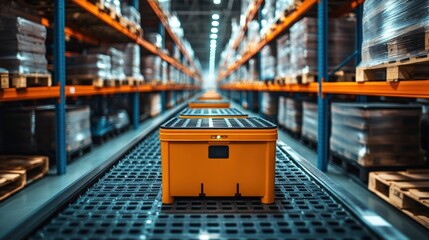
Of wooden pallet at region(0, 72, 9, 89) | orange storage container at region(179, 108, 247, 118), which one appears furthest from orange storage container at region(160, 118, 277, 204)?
wooden pallet at region(0, 72, 9, 89)

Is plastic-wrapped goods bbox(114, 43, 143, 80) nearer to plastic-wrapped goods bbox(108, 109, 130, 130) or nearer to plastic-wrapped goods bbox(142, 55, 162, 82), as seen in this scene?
plastic-wrapped goods bbox(108, 109, 130, 130)

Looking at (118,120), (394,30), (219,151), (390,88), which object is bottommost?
(118,120)

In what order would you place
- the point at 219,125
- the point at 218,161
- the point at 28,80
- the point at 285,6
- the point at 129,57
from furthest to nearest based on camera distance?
the point at 129,57
the point at 285,6
the point at 28,80
the point at 219,125
the point at 218,161

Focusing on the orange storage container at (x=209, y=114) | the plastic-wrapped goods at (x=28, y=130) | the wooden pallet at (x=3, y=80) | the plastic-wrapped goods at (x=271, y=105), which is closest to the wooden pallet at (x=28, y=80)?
the wooden pallet at (x=3, y=80)

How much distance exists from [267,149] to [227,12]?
2013 centimetres

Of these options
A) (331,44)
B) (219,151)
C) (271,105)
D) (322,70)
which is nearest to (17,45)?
(219,151)

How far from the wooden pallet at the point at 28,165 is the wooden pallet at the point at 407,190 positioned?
363cm

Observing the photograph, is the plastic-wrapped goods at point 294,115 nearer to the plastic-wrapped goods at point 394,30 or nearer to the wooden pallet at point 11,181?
the plastic-wrapped goods at point 394,30

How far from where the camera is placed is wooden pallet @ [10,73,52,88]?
3.44 meters

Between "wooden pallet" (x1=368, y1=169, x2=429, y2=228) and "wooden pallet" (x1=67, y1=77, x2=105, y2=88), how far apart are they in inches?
158

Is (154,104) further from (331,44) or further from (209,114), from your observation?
(209,114)

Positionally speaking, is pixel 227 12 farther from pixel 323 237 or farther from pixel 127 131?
pixel 323 237

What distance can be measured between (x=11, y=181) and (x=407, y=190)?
12.1 ft

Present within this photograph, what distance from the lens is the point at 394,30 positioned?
2768 mm
